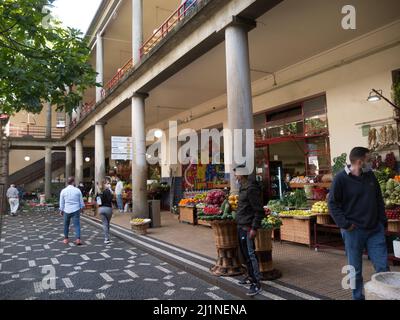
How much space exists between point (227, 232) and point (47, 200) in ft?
80.1

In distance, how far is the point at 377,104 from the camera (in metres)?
9.14

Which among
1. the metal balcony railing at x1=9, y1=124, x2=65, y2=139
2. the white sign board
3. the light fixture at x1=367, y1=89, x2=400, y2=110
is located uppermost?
the metal balcony railing at x1=9, y1=124, x2=65, y2=139

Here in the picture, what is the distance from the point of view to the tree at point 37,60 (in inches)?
257

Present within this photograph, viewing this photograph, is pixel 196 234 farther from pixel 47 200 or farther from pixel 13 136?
pixel 13 136

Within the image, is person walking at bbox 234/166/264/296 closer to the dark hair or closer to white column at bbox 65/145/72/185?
the dark hair

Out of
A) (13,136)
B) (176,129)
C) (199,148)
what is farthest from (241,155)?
(13,136)

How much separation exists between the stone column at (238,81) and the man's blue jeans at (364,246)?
3.30 meters

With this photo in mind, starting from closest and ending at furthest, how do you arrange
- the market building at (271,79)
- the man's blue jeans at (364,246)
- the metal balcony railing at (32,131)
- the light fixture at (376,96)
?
1. the man's blue jeans at (364,246)
2. the market building at (271,79)
3. the light fixture at (376,96)
4. the metal balcony railing at (32,131)

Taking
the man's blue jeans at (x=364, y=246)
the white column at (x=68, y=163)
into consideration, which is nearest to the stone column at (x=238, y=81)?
the man's blue jeans at (x=364, y=246)

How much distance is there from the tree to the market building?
10.4 feet

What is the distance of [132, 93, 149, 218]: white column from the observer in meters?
13.4

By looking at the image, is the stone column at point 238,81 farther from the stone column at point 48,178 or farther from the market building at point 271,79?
the stone column at point 48,178

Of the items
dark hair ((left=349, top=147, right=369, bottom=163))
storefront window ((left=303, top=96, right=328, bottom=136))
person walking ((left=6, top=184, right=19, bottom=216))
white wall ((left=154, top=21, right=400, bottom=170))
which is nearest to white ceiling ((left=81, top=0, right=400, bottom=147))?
white wall ((left=154, top=21, right=400, bottom=170))
